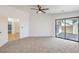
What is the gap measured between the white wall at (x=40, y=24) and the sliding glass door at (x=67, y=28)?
2.43 ft

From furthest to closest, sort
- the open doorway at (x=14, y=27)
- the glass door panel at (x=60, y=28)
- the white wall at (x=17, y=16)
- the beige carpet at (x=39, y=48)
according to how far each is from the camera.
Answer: the open doorway at (x=14, y=27)
the glass door panel at (x=60, y=28)
the white wall at (x=17, y=16)
the beige carpet at (x=39, y=48)

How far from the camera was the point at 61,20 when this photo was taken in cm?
976

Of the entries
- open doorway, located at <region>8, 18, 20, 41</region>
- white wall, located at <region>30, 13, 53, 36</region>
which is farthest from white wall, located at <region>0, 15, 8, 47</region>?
white wall, located at <region>30, 13, 53, 36</region>

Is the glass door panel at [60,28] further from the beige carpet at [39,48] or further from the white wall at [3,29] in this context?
the white wall at [3,29]

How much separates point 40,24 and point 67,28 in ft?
8.43

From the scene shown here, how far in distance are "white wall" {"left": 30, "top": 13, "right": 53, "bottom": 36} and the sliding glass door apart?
742 millimetres

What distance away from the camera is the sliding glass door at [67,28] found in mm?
8461

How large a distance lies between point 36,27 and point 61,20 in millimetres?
2277

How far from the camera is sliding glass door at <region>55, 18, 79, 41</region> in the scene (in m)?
8.46

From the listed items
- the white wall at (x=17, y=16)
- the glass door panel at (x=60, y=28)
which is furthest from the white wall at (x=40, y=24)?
the glass door panel at (x=60, y=28)

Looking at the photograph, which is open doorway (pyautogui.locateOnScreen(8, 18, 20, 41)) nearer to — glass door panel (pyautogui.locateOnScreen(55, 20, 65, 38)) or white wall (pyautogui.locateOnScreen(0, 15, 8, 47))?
white wall (pyautogui.locateOnScreen(0, 15, 8, 47))
